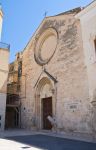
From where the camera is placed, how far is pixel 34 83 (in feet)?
54.7

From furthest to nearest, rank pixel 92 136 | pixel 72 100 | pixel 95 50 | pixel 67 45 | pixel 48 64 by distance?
pixel 48 64
pixel 67 45
pixel 72 100
pixel 95 50
pixel 92 136

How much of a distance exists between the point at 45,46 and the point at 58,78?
377 cm

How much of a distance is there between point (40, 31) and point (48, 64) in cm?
375

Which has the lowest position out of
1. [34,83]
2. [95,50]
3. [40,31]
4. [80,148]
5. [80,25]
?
[80,148]

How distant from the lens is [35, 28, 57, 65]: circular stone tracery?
50.9 feet

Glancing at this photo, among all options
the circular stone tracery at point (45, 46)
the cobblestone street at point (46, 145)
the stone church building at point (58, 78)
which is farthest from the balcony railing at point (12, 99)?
the cobblestone street at point (46, 145)

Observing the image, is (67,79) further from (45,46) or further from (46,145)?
(46,145)

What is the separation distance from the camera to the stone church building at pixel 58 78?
11.7 m

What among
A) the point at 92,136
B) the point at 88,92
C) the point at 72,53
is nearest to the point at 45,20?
the point at 72,53

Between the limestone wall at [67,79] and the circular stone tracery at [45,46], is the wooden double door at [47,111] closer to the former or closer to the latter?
the limestone wall at [67,79]

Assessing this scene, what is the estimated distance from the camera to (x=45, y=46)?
1658 centimetres

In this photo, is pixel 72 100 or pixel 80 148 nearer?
pixel 80 148

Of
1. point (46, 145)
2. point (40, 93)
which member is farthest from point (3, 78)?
point (46, 145)

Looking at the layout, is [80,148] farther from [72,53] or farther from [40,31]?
[40,31]
